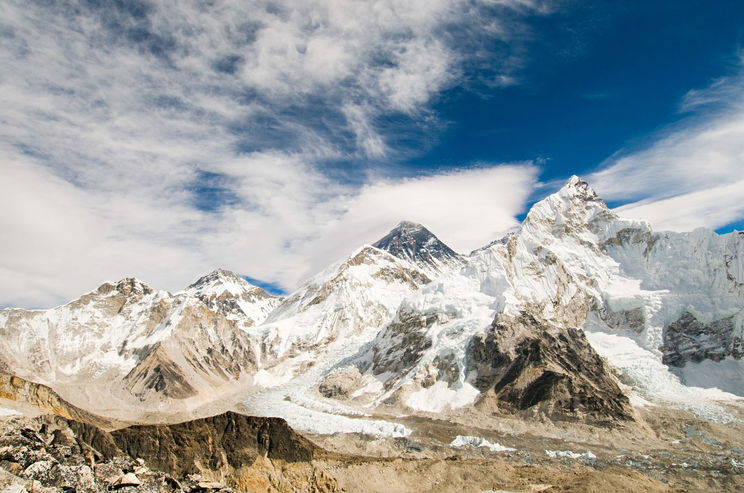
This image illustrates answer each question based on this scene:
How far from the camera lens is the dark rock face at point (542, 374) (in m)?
96.4

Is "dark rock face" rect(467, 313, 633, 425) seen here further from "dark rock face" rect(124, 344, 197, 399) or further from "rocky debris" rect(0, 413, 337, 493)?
"dark rock face" rect(124, 344, 197, 399)

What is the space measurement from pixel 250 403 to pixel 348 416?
1854 inches

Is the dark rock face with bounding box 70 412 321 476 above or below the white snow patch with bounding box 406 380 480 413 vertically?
above

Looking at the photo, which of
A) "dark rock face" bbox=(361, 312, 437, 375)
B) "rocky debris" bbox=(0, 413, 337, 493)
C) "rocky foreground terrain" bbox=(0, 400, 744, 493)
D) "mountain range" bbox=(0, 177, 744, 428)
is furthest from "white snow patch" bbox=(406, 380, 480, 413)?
"rocky debris" bbox=(0, 413, 337, 493)

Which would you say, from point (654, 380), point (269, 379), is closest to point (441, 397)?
point (654, 380)

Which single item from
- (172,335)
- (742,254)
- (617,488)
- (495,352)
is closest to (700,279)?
(742,254)

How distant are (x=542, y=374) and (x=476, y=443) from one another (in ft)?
116

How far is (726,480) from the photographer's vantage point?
60156mm

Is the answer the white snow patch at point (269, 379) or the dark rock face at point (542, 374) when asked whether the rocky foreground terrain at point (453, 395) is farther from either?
the white snow patch at point (269, 379)

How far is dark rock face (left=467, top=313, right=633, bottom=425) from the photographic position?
3794 inches

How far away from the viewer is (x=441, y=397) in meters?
116

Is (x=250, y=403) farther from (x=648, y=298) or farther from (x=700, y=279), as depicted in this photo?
(x=700, y=279)

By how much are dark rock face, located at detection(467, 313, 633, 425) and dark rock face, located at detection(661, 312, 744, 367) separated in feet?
135

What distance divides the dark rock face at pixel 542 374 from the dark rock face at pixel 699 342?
4122 cm
